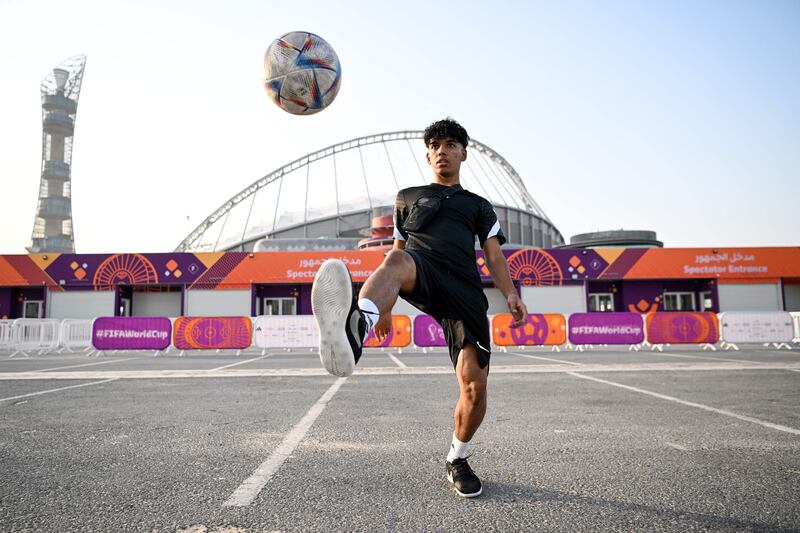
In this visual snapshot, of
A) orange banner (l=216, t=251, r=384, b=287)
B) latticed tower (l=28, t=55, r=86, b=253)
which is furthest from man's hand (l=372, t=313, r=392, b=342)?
latticed tower (l=28, t=55, r=86, b=253)

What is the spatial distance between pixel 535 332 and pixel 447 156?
13.9m

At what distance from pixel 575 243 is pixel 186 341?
45420 millimetres

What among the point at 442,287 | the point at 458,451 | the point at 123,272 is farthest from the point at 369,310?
the point at 123,272

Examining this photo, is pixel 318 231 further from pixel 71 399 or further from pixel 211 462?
pixel 211 462

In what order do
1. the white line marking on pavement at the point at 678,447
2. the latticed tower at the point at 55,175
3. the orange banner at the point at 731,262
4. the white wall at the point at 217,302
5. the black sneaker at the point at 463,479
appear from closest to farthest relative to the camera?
the black sneaker at the point at 463,479
the white line marking on pavement at the point at 678,447
the orange banner at the point at 731,262
the white wall at the point at 217,302
the latticed tower at the point at 55,175

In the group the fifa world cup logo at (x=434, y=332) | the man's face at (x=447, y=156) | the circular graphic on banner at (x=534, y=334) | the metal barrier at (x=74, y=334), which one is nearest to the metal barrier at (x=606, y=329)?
the circular graphic on banner at (x=534, y=334)

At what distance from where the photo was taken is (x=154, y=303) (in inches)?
1105

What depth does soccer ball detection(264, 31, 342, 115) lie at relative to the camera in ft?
18.7

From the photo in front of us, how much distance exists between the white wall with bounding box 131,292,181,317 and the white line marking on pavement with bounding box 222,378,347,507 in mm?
26596

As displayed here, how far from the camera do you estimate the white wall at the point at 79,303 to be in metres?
26.3

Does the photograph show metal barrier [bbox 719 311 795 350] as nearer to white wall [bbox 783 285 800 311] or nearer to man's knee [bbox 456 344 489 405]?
white wall [bbox 783 285 800 311]

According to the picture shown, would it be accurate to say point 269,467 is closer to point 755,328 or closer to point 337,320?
point 337,320

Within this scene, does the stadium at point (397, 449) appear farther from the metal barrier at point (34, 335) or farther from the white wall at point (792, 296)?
the white wall at point (792, 296)

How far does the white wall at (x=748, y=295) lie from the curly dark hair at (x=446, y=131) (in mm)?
28944
